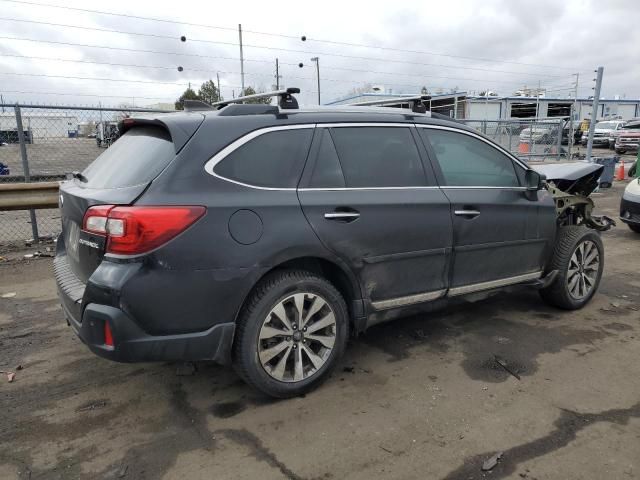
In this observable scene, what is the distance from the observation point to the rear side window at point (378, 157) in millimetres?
3355

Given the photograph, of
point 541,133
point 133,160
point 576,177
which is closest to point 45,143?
point 133,160

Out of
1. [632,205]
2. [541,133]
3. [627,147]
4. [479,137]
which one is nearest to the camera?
[479,137]

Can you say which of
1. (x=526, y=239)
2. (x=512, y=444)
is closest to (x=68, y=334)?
(x=512, y=444)

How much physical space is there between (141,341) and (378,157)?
6.30ft

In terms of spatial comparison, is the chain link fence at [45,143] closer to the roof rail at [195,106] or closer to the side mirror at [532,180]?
the roof rail at [195,106]

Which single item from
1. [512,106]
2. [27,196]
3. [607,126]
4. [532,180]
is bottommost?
[27,196]

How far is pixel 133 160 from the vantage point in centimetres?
303

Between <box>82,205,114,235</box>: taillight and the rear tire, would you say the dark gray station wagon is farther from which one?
the rear tire

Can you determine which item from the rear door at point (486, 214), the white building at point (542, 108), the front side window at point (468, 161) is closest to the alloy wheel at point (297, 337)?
the rear door at point (486, 214)

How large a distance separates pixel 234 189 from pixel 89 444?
161cm

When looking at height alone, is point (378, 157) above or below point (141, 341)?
above

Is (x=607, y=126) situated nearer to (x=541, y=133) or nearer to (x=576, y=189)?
(x=541, y=133)

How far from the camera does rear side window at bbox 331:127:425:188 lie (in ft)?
11.0

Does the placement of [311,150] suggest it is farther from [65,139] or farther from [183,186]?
[65,139]
